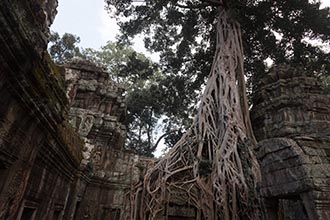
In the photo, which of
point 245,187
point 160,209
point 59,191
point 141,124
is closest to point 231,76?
point 245,187

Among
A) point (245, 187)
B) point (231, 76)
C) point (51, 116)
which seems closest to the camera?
point (51, 116)

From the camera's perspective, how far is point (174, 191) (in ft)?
14.1

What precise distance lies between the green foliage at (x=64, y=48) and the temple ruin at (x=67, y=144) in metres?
11.5

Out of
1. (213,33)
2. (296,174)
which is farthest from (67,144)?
(213,33)

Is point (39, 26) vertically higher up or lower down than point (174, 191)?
higher up

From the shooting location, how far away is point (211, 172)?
4359 mm

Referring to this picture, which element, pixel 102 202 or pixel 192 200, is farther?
pixel 102 202

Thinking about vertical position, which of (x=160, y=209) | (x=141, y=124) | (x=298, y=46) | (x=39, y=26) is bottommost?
(x=160, y=209)

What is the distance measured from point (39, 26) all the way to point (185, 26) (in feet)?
25.4

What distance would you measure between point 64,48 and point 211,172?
15851 mm

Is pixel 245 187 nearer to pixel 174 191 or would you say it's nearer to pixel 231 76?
pixel 174 191

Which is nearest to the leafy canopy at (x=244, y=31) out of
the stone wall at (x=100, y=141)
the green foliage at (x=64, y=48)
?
the stone wall at (x=100, y=141)

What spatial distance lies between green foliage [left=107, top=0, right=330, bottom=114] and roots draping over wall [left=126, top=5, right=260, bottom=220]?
11.1 feet

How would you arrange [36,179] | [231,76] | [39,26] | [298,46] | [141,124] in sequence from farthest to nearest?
[141,124]
[298,46]
[231,76]
[36,179]
[39,26]
